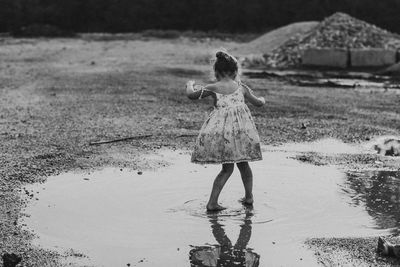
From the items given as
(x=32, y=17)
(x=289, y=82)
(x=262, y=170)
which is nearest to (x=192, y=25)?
(x=32, y=17)

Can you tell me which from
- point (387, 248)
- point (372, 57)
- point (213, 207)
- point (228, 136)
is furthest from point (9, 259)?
point (372, 57)

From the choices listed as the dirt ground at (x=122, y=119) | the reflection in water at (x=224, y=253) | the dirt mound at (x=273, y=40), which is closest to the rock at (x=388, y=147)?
the dirt ground at (x=122, y=119)

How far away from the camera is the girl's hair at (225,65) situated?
21.0ft

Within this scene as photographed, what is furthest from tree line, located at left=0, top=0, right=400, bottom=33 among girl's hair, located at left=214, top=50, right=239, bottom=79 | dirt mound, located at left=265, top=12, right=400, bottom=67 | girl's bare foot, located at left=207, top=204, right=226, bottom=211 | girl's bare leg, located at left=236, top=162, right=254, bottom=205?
girl's bare foot, located at left=207, top=204, right=226, bottom=211

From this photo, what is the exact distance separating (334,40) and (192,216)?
59.1ft

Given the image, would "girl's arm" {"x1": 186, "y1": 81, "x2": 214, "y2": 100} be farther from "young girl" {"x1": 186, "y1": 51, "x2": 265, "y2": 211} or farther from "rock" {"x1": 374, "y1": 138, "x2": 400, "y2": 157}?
"rock" {"x1": 374, "y1": 138, "x2": 400, "y2": 157}

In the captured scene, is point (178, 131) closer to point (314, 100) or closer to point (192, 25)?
point (314, 100)

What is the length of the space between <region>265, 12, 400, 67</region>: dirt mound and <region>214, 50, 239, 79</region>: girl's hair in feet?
54.9

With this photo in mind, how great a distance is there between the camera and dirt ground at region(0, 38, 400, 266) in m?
6.75

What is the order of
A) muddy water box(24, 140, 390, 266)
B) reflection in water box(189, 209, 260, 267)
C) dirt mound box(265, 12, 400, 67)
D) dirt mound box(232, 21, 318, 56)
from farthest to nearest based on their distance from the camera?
1. dirt mound box(232, 21, 318, 56)
2. dirt mound box(265, 12, 400, 67)
3. muddy water box(24, 140, 390, 266)
4. reflection in water box(189, 209, 260, 267)

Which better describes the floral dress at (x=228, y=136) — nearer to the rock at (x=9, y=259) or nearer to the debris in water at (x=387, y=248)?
the debris in water at (x=387, y=248)

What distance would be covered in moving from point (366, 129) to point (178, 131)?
2795 millimetres

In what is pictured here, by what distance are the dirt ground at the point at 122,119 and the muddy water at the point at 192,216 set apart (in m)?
0.25

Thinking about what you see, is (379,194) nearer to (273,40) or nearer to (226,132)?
(226,132)
